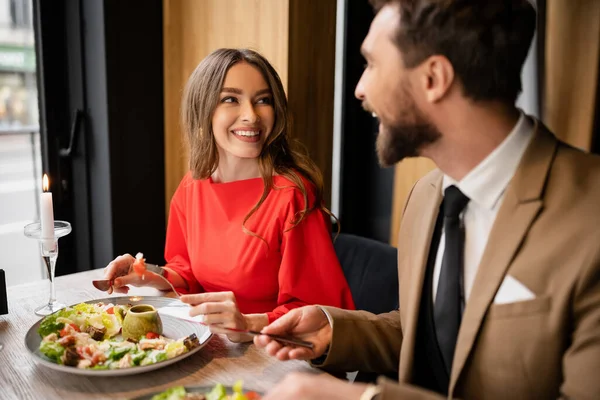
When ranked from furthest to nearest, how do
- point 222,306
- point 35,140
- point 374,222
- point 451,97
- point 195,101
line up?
point 374,222, point 35,140, point 195,101, point 222,306, point 451,97

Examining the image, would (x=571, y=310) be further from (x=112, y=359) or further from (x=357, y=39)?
(x=357, y=39)

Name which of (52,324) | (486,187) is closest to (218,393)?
(52,324)

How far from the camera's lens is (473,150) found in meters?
1.12

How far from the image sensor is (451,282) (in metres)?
1.15

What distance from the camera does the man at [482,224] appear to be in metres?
0.97

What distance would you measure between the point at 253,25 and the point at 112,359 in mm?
1604

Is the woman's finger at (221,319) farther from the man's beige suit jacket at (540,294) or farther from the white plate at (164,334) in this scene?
the man's beige suit jacket at (540,294)

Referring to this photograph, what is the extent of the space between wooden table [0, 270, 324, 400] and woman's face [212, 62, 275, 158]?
2.12ft

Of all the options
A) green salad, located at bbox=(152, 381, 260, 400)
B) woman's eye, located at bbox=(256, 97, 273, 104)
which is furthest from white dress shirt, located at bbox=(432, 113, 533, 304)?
woman's eye, located at bbox=(256, 97, 273, 104)

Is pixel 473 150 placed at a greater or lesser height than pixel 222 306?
greater

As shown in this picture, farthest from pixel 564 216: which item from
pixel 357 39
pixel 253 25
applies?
pixel 357 39

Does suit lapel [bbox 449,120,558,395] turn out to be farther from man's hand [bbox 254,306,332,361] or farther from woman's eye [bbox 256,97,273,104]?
woman's eye [bbox 256,97,273,104]

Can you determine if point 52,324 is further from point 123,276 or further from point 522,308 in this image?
point 522,308

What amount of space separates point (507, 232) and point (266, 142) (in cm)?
95
